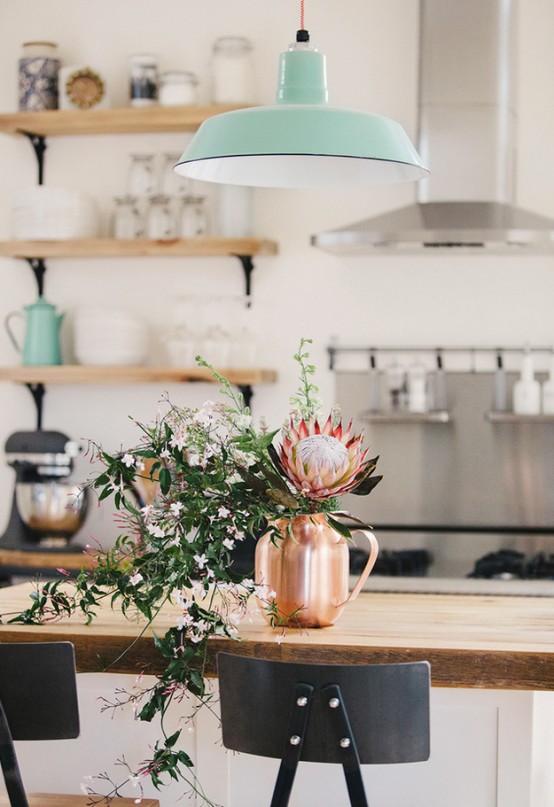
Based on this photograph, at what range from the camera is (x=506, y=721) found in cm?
190

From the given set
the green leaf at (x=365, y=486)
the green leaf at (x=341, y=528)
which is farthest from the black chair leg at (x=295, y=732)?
the green leaf at (x=365, y=486)

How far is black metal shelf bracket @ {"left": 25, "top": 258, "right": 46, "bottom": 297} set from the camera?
4383 millimetres

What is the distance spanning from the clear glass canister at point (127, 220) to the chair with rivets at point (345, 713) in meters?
2.79

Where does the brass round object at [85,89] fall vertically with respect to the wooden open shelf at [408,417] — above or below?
above

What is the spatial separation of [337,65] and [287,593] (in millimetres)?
2712

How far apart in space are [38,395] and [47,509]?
60 cm

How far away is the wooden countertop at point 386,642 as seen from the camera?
1.78m

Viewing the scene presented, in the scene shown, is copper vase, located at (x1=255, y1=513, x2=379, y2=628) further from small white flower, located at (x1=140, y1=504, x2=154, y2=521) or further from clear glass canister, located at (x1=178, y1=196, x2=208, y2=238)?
clear glass canister, located at (x1=178, y1=196, x2=208, y2=238)

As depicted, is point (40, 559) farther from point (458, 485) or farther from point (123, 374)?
point (458, 485)

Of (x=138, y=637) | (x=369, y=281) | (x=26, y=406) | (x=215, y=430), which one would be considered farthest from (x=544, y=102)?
(x=138, y=637)

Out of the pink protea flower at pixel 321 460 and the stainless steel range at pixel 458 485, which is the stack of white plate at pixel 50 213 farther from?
the pink protea flower at pixel 321 460

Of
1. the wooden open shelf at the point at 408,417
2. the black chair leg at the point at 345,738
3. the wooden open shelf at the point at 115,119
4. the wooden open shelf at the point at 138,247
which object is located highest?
the wooden open shelf at the point at 115,119

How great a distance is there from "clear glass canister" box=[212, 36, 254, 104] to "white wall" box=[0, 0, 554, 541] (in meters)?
0.14

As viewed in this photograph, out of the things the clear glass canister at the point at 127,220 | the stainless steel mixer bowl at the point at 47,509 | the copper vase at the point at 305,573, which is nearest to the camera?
the copper vase at the point at 305,573
